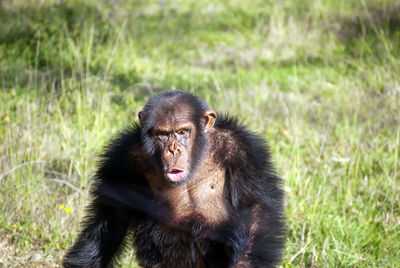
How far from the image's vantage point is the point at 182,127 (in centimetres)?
448

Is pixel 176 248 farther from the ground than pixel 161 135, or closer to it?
closer to it

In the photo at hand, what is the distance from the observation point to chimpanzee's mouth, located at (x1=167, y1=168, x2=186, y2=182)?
4.36m

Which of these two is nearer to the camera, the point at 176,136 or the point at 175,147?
the point at 175,147

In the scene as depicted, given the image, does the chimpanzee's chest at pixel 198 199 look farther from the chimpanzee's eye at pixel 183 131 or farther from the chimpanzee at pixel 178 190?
the chimpanzee's eye at pixel 183 131

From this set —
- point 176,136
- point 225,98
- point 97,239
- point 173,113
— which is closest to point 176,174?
point 176,136

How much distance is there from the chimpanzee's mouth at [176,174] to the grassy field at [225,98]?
40.7 inches

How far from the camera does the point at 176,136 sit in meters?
4.50

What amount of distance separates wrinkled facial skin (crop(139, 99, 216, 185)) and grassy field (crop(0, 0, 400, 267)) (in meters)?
0.76

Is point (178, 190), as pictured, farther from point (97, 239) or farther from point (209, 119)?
point (97, 239)

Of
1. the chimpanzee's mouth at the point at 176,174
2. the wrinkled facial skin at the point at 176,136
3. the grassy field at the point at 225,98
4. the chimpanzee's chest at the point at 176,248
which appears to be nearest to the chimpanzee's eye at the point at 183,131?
the wrinkled facial skin at the point at 176,136

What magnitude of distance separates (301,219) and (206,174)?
1448mm

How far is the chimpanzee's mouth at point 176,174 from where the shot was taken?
14.3 ft

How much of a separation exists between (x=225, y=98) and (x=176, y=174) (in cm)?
340

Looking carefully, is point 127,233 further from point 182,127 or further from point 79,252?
point 182,127
